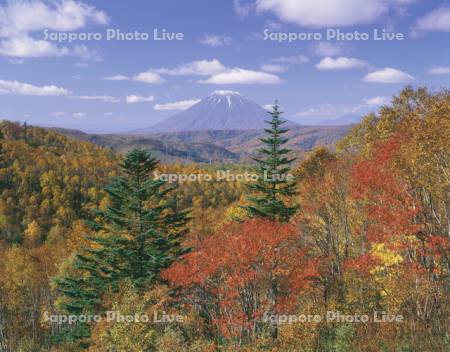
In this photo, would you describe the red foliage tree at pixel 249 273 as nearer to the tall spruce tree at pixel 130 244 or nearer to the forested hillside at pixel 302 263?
the forested hillside at pixel 302 263

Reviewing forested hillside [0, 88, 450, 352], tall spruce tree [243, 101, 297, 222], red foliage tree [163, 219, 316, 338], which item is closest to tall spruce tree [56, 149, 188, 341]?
forested hillside [0, 88, 450, 352]

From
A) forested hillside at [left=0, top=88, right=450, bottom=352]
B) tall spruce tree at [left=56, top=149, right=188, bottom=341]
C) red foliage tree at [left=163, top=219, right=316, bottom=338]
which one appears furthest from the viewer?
tall spruce tree at [left=56, top=149, right=188, bottom=341]

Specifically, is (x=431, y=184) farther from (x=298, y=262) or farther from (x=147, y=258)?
(x=147, y=258)

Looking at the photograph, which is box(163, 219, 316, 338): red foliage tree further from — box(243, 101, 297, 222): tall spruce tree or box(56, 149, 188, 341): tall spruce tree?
box(243, 101, 297, 222): tall spruce tree

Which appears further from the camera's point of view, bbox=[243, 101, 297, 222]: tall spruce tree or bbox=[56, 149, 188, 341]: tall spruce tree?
bbox=[243, 101, 297, 222]: tall spruce tree

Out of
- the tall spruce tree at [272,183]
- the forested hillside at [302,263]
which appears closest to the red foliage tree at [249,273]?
the forested hillside at [302,263]

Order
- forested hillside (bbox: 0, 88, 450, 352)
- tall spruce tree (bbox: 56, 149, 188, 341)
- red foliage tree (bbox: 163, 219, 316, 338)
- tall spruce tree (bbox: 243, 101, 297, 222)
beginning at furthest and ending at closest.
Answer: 1. tall spruce tree (bbox: 243, 101, 297, 222)
2. tall spruce tree (bbox: 56, 149, 188, 341)
3. red foliage tree (bbox: 163, 219, 316, 338)
4. forested hillside (bbox: 0, 88, 450, 352)

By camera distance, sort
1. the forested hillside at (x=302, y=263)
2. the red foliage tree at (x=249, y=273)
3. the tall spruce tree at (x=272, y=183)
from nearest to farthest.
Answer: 1. the forested hillside at (x=302, y=263)
2. the red foliage tree at (x=249, y=273)
3. the tall spruce tree at (x=272, y=183)

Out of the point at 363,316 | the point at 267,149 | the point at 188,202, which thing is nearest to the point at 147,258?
the point at 267,149
